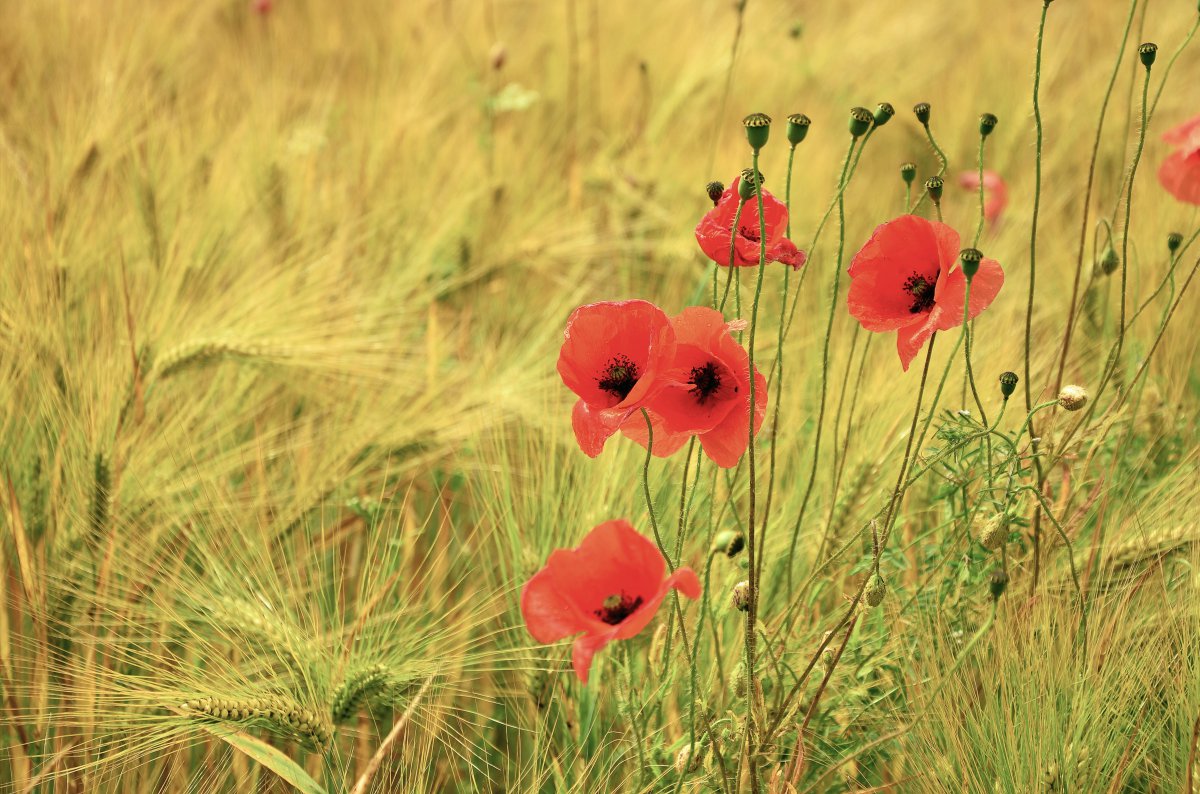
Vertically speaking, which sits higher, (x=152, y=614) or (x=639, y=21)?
(x=639, y=21)

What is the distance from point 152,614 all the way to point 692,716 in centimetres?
53

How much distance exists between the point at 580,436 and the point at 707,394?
10cm

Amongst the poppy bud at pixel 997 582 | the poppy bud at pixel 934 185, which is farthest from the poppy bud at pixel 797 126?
the poppy bud at pixel 997 582

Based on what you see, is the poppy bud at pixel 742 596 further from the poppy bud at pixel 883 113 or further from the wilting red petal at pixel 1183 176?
the wilting red petal at pixel 1183 176

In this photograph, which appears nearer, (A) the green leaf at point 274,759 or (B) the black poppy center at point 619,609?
(B) the black poppy center at point 619,609

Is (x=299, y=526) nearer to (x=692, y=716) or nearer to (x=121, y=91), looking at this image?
(x=692, y=716)

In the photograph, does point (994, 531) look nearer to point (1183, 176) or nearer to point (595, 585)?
point (595, 585)

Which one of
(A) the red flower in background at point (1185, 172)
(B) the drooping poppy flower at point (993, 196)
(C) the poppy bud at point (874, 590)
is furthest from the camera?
(B) the drooping poppy flower at point (993, 196)

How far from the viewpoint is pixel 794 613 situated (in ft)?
3.27

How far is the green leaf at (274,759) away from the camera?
854 millimetres

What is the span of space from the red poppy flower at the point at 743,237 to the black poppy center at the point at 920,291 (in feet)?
0.26

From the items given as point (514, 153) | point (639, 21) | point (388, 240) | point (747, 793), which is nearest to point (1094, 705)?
point (747, 793)

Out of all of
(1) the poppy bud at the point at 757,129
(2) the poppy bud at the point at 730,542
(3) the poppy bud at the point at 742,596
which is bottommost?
(3) the poppy bud at the point at 742,596

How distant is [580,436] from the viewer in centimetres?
71
